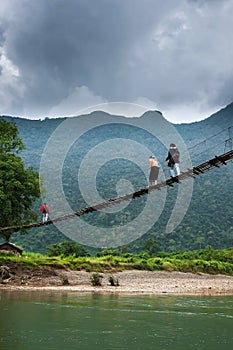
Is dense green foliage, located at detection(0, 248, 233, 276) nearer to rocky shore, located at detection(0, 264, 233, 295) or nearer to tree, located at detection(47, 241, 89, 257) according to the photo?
rocky shore, located at detection(0, 264, 233, 295)

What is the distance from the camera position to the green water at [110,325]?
8.30m

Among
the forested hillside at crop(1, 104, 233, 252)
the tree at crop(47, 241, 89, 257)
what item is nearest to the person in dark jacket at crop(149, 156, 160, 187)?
the tree at crop(47, 241, 89, 257)

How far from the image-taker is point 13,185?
2223cm

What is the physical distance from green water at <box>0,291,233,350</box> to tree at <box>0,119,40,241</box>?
7.86 m

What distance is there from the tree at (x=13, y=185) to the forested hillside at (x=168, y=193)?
22.3 meters

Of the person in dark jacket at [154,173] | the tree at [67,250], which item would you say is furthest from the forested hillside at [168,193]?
the person in dark jacket at [154,173]

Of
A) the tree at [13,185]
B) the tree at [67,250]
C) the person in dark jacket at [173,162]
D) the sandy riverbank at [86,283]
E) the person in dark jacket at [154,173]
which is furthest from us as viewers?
the tree at [67,250]

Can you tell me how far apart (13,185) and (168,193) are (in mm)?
51604

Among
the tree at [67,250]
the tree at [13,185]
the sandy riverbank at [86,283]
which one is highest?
the tree at [13,185]

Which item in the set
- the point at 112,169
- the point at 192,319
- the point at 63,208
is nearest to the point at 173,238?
the point at 63,208

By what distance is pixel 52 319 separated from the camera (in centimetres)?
1070

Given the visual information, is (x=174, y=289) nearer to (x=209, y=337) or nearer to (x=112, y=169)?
(x=209, y=337)

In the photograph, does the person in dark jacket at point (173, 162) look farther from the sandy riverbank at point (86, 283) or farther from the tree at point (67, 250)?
the tree at point (67, 250)

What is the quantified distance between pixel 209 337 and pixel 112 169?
232 ft
